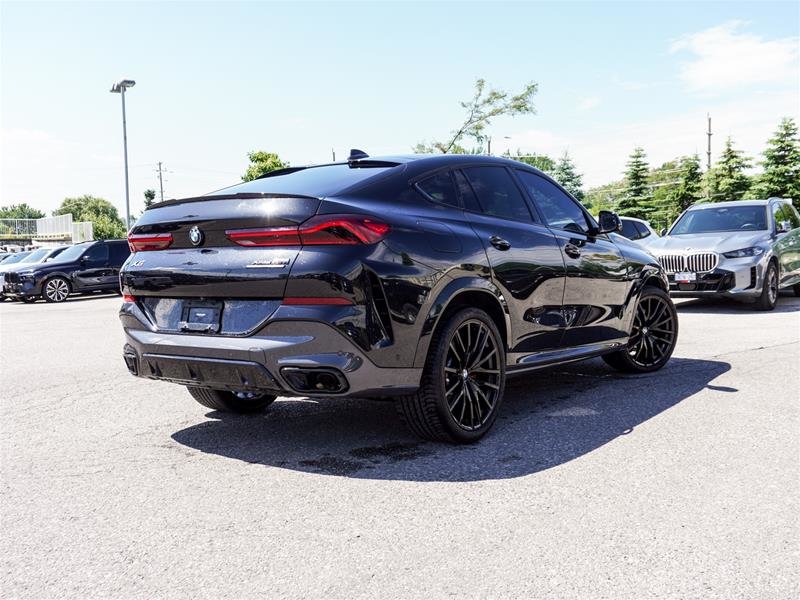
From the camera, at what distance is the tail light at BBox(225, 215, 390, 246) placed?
12.8ft

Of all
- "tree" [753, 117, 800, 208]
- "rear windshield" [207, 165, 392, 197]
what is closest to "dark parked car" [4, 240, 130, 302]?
"rear windshield" [207, 165, 392, 197]

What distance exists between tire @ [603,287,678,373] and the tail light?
3341mm

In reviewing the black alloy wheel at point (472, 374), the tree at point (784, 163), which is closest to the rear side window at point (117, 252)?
the black alloy wheel at point (472, 374)

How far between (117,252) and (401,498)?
20482 mm

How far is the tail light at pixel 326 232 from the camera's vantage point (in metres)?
3.89

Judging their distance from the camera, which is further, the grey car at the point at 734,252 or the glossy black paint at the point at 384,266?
the grey car at the point at 734,252

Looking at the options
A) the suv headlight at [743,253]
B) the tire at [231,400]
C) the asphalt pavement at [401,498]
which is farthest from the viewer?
the suv headlight at [743,253]

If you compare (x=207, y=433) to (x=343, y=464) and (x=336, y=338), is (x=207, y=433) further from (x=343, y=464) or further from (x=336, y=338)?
(x=336, y=338)

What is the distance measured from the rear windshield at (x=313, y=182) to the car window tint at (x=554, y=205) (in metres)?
1.40

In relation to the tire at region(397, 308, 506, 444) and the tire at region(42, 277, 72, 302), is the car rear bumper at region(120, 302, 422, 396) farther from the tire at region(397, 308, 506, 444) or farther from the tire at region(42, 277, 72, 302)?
the tire at region(42, 277, 72, 302)

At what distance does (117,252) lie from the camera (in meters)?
22.3

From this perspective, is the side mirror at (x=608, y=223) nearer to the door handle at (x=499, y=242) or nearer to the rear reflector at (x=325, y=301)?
the door handle at (x=499, y=242)

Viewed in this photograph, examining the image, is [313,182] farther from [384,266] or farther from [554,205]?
[554,205]

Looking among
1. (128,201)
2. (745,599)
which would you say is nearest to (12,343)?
(745,599)
